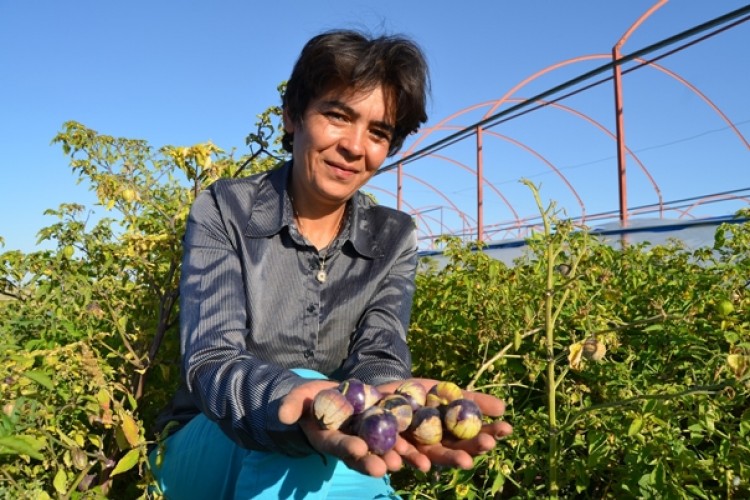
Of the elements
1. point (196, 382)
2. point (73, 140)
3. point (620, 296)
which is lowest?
point (196, 382)

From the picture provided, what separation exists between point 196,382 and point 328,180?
2.05ft

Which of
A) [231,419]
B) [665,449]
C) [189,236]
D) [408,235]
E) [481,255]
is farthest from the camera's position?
[481,255]

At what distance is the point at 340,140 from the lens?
1701 millimetres

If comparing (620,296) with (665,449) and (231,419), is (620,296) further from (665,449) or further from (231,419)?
(231,419)

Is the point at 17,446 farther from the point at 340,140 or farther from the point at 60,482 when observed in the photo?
the point at 340,140

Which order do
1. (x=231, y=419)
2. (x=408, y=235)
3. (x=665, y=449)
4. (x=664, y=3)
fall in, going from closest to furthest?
(x=231, y=419) < (x=665, y=449) < (x=408, y=235) < (x=664, y=3)

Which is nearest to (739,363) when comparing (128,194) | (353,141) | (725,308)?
(725,308)

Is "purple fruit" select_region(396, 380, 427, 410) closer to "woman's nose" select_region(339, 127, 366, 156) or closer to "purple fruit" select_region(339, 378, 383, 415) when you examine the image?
"purple fruit" select_region(339, 378, 383, 415)

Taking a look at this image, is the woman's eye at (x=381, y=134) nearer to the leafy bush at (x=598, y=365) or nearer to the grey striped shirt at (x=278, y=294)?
the grey striped shirt at (x=278, y=294)

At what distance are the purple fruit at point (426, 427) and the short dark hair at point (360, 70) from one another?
2.82 feet

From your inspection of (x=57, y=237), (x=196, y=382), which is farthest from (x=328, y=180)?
(x=57, y=237)

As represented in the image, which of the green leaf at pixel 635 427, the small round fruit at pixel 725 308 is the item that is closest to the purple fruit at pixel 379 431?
the green leaf at pixel 635 427

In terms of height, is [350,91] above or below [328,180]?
above

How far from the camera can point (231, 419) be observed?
1323 millimetres
